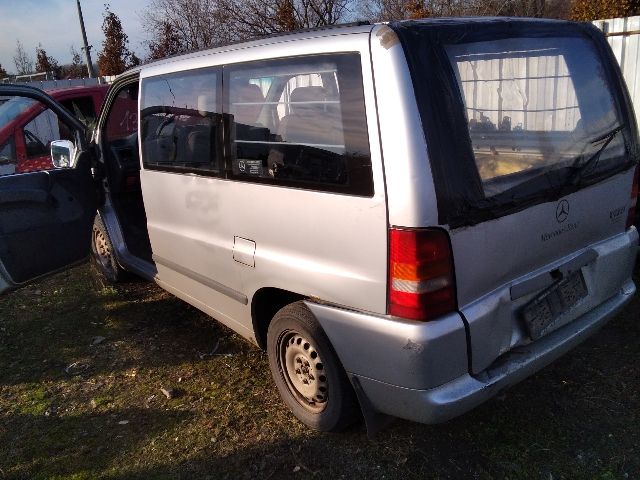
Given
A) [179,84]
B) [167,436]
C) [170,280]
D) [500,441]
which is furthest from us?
[170,280]

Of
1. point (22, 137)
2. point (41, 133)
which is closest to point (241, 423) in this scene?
point (22, 137)

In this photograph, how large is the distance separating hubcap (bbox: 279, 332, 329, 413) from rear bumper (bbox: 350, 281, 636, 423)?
37 cm

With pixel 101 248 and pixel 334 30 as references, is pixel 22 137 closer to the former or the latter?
pixel 101 248

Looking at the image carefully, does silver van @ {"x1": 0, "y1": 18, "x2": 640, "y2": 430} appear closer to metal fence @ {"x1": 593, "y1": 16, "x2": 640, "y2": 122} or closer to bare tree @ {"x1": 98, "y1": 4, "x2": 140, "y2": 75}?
metal fence @ {"x1": 593, "y1": 16, "x2": 640, "y2": 122}

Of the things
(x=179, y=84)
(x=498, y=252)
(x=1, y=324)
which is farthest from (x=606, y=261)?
(x=1, y=324)

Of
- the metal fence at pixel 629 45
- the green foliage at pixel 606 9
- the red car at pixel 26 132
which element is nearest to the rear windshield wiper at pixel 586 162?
the metal fence at pixel 629 45

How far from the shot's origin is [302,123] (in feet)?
8.49

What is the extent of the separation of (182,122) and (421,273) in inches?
78.8

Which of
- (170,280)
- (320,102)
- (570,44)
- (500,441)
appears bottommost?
(500,441)

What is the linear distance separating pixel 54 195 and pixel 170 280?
3.14 ft

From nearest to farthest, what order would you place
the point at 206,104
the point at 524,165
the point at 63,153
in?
the point at 524,165, the point at 206,104, the point at 63,153

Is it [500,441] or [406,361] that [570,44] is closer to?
[406,361]

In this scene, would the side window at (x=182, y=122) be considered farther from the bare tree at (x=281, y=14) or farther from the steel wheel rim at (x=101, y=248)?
the bare tree at (x=281, y=14)

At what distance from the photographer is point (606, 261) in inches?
111
